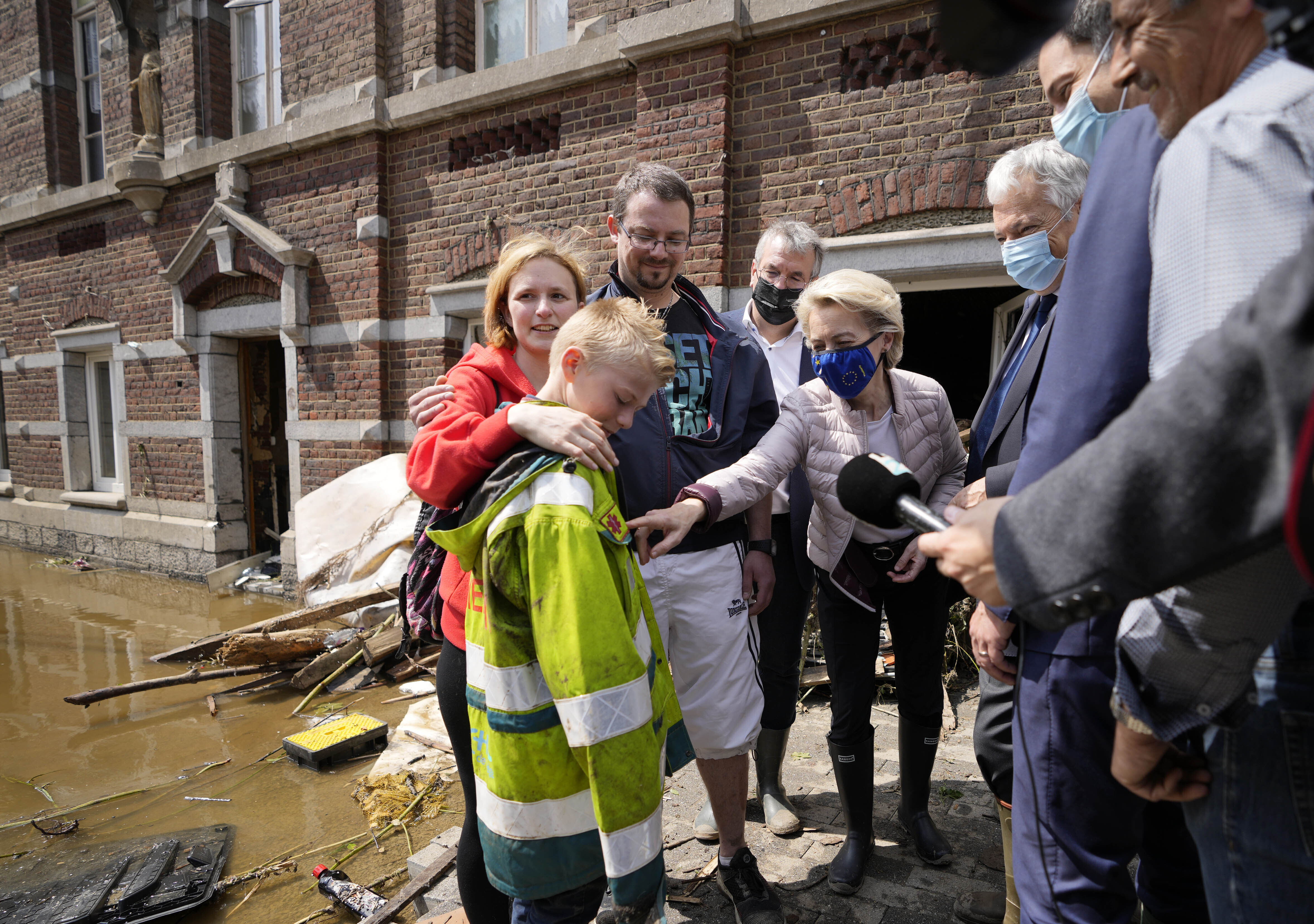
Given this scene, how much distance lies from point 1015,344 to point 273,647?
17.3 ft

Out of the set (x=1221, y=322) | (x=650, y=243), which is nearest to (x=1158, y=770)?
(x=1221, y=322)

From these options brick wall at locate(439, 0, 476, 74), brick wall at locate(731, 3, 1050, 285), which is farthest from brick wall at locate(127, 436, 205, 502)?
brick wall at locate(731, 3, 1050, 285)

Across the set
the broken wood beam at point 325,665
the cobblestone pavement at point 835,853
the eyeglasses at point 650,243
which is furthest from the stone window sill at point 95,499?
the eyeglasses at point 650,243

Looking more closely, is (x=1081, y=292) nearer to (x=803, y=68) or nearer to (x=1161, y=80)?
(x=1161, y=80)

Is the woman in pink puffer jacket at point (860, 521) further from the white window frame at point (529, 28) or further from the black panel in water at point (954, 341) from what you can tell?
the black panel in water at point (954, 341)

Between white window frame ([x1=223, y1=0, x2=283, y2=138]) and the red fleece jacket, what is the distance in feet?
26.3

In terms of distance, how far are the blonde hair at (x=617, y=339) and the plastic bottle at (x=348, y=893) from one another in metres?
2.18

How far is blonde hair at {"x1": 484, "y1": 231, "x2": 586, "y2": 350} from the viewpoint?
1.99m

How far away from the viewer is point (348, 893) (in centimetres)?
267

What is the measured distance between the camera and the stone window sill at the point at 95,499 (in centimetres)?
959

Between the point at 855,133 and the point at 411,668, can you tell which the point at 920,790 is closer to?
the point at 411,668

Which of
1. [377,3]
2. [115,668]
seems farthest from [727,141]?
[115,668]

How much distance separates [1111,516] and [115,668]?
23.2ft

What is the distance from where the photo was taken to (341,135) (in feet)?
23.6
